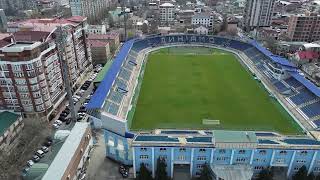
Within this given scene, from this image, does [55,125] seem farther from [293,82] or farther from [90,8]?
[90,8]

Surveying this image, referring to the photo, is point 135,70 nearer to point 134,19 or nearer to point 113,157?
point 113,157

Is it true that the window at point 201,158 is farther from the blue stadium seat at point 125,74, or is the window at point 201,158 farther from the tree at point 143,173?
the blue stadium seat at point 125,74

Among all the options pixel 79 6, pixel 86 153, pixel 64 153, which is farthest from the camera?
pixel 79 6

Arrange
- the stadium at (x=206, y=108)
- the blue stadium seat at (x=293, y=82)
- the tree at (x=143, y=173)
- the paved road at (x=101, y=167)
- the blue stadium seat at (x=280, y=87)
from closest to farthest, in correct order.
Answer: the tree at (x=143, y=173)
the stadium at (x=206, y=108)
the paved road at (x=101, y=167)
the blue stadium seat at (x=293, y=82)
the blue stadium seat at (x=280, y=87)

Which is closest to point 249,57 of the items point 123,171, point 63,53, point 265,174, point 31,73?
point 265,174

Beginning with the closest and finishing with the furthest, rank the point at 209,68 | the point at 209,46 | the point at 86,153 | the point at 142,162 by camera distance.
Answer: the point at 142,162 < the point at 86,153 < the point at 209,68 < the point at 209,46

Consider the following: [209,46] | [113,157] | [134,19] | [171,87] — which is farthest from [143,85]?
[134,19]

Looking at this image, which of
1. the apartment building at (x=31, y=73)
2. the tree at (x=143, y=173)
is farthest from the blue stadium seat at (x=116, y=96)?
the tree at (x=143, y=173)
